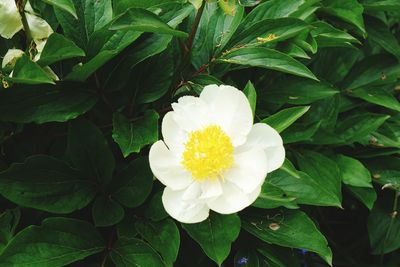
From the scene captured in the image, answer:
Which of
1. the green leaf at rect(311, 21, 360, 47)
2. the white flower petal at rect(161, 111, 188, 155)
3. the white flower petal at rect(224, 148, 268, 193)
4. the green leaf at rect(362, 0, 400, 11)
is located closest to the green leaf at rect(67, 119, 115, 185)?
the white flower petal at rect(161, 111, 188, 155)

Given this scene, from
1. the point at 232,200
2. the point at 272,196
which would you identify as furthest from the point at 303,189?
the point at 232,200

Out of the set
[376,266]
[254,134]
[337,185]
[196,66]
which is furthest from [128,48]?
[376,266]

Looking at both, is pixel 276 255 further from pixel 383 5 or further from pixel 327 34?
pixel 383 5

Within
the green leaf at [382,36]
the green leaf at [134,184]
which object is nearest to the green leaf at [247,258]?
the green leaf at [134,184]

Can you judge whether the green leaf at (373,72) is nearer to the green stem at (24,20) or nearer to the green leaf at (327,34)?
the green leaf at (327,34)

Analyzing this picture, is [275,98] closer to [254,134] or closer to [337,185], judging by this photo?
[337,185]

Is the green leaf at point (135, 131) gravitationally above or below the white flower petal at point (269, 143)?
below
